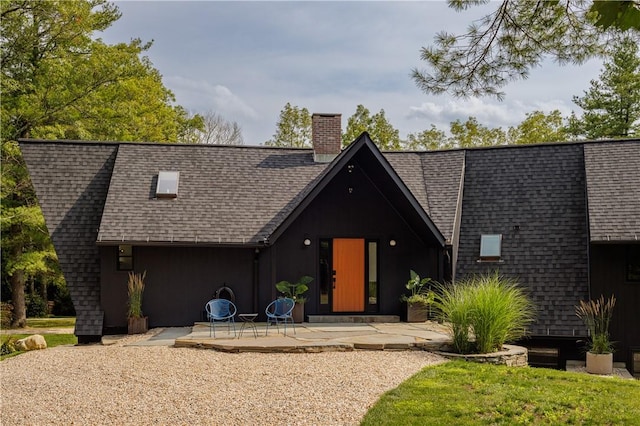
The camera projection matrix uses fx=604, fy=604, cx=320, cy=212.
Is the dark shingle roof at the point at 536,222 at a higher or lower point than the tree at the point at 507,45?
lower

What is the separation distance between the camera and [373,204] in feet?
49.5

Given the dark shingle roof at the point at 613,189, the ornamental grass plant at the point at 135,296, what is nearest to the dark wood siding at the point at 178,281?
the ornamental grass plant at the point at 135,296

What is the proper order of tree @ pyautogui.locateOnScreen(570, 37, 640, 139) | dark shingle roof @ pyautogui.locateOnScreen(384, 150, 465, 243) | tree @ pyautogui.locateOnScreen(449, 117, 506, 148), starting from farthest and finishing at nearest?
1. tree @ pyautogui.locateOnScreen(449, 117, 506, 148)
2. tree @ pyautogui.locateOnScreen(570, 37, 640, 139)
3. dark shingle roof @ pyautogui.locateOnScreen(384, 150, 465, 243)

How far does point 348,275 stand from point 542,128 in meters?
19.7

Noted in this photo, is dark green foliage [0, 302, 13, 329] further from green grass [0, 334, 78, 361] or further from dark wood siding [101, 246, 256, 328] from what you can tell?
dark wood siding [101, 246, 256, 328]

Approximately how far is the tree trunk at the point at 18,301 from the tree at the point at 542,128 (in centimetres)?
2375

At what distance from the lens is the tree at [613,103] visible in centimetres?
2877

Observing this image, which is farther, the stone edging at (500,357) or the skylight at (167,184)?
the skylight at (167,184)

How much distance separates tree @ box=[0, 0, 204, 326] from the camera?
2066 centimetres

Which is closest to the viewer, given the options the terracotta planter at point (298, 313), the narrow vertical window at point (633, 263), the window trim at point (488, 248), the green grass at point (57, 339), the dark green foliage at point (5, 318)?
the narrow vertical window at point (633, 263)

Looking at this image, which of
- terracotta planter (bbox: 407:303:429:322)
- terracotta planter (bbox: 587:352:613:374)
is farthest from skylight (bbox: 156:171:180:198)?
terracotta planter (bbox: 587:352:613:374)

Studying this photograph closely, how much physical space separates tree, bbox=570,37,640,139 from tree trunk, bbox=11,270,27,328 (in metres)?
26.2

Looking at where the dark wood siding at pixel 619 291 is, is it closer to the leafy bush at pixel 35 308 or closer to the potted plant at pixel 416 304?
the potted plant at pixel 416 304

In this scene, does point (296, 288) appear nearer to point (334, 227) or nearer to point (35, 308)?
point (334, 227)
